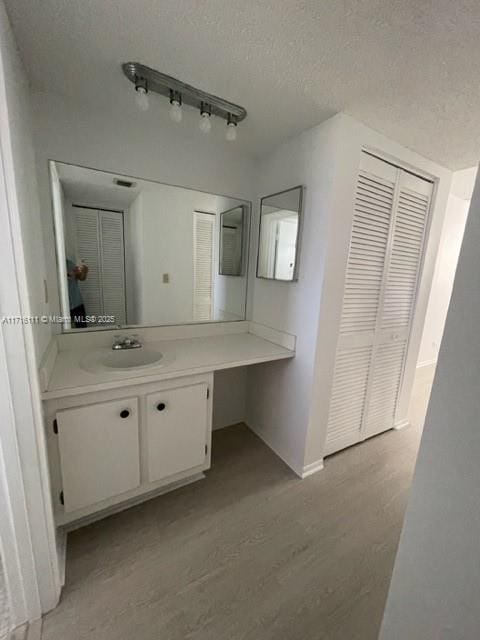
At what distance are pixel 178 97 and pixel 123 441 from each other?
1.74m

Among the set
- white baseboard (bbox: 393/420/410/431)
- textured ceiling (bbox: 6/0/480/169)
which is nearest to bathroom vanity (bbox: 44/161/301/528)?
textured ceiling (bbox: 6/0/480/169)

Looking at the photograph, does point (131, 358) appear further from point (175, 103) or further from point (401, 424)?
point (401, 424)

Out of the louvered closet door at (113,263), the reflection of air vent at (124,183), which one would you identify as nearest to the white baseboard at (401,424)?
the louvered closet door at (113,263)

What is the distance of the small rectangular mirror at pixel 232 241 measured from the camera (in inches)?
80.7

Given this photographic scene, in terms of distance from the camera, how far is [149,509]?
1542 mm

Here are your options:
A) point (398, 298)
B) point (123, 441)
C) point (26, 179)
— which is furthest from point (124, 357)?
point (398, 298)

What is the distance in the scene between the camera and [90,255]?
1.61 m

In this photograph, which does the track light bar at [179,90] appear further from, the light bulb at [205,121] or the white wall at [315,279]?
the white wall at [315,279]

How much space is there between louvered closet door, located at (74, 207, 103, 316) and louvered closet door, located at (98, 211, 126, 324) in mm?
27

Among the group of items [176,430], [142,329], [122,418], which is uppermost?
[142,329]

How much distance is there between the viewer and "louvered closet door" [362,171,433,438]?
1861mm

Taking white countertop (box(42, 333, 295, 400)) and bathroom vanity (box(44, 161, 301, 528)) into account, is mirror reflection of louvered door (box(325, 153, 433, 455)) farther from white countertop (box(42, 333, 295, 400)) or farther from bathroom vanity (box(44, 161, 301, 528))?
white countertop (box(42, 333, 295, 400))

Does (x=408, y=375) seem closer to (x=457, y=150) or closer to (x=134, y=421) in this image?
(x=457, y=150)

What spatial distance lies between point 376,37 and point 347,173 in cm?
58
